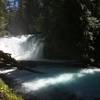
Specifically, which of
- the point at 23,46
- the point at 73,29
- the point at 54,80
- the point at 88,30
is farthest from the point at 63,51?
the point at 54,80

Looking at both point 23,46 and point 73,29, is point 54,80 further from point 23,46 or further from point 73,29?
point 23,46

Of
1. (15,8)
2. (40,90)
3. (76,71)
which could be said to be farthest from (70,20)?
(15,8)

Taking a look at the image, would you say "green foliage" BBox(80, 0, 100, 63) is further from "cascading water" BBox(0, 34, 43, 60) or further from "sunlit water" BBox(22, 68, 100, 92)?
"cascading water" BBox(0, 34, 43, 60)

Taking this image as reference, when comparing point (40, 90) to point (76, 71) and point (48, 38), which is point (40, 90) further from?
point (48, 38)

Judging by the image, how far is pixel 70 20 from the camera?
2741 cm

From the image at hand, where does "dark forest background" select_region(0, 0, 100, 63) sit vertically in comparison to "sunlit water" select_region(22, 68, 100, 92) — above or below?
above

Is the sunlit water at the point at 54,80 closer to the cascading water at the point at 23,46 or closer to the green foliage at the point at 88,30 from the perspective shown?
the green foliage at the point at 88,30

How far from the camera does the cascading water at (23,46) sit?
1385 inches

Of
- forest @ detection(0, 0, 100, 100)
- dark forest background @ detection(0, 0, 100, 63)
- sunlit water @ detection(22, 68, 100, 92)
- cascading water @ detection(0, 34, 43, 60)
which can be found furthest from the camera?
cascading water @ detection(0, 34, 43, 60)

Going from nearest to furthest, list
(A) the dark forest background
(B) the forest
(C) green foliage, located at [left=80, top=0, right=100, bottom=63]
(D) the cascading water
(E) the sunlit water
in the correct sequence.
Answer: (E) the sunlit water → (B) the forest → (C) green foliage, located at [left=80, top=0, right=100, bottom=63] → (A) the dark forest background → (D) the cascading water

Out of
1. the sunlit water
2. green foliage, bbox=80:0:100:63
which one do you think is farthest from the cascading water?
the sunlit water

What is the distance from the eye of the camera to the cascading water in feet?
115

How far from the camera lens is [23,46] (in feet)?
126

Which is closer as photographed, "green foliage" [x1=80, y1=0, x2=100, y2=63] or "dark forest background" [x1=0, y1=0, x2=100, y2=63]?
"green foliage" [x1=80, y1=0, x2=100, y2=63]
